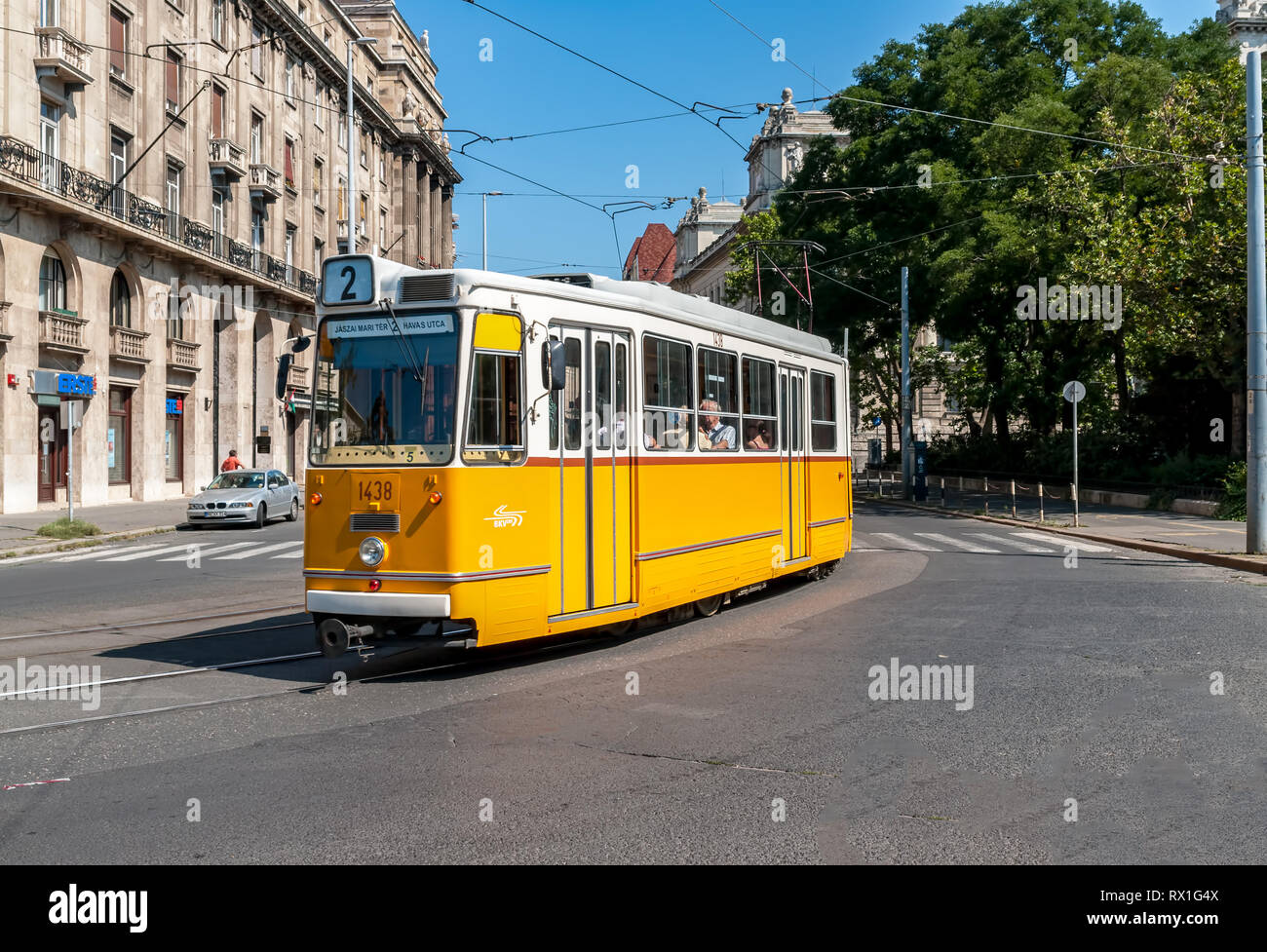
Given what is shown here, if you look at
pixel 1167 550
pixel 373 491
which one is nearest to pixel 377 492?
pixel 373 491

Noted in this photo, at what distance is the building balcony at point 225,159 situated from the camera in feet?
135

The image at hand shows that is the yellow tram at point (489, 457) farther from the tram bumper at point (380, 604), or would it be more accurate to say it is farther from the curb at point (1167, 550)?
the curb at point (1167, 550)

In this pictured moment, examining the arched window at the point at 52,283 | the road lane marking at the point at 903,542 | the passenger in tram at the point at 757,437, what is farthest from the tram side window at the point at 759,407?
the arched window at the point at 52,283

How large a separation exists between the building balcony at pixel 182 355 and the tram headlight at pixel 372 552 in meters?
32.0

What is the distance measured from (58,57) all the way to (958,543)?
25.4m

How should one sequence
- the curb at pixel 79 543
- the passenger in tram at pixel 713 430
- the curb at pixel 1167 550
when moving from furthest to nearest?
the curb at pixel 79 543, the curb at pixel 1167 550, the passenger in tram at pixel 713 430

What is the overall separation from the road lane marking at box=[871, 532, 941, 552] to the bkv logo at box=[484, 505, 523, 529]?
43.6 ft

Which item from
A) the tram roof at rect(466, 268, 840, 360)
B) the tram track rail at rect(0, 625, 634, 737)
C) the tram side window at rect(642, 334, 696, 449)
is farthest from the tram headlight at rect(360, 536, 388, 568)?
the tram side window at rect(642, 334, 696, 449)

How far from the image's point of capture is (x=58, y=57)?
30.5 m

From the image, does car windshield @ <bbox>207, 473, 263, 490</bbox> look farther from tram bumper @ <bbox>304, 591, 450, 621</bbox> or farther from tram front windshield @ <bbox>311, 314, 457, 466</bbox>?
tram bumper @ <bbox>304, 591, 450, 621</bbox>

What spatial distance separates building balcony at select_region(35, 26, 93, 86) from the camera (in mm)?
30375
